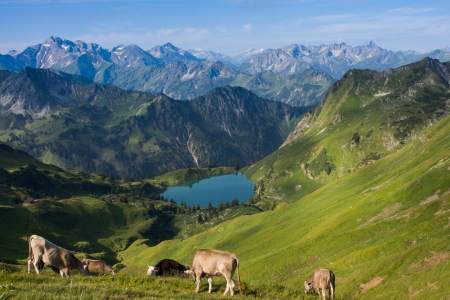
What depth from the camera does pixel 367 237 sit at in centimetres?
6969

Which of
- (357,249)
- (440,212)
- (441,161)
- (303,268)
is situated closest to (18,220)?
(303,268)

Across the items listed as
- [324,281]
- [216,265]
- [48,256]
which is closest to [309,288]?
[324,281]

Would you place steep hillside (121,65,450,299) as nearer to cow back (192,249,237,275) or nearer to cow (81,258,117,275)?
cow back (192,249,237,275)

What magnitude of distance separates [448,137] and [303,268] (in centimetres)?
8407

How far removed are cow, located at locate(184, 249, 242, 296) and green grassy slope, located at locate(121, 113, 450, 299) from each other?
26.7 metres

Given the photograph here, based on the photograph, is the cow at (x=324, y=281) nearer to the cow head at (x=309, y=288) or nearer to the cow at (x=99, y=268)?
the cow head at (x=309, y=288)

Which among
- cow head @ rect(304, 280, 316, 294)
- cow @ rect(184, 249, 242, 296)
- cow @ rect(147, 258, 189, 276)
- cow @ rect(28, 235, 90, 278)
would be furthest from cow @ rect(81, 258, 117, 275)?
cow head @ rect(304, 280, 316, 294)

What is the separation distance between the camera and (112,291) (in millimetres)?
20094

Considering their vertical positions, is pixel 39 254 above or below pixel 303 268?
above

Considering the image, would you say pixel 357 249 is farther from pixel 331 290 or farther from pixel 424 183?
pixel 331 290

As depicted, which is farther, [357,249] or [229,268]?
[357,249]

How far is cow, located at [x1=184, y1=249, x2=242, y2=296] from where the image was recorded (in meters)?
24.6

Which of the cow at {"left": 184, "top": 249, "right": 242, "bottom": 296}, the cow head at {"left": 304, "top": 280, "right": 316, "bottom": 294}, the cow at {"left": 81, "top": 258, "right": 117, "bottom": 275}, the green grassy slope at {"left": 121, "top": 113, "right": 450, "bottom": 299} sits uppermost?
the cow at {"left": 184, "top": 249, "right": 242, "bottom": 296}

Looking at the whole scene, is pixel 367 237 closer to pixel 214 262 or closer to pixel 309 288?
pixel 309 288
